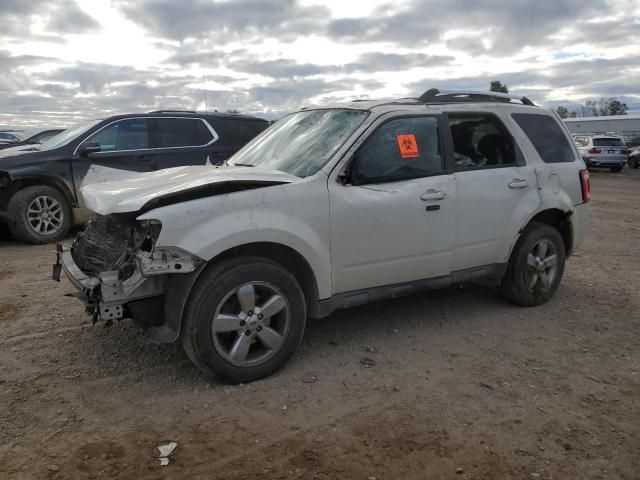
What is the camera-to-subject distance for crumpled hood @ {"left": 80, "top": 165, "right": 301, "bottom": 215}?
3516mm

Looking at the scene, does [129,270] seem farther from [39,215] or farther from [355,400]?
[39,215]

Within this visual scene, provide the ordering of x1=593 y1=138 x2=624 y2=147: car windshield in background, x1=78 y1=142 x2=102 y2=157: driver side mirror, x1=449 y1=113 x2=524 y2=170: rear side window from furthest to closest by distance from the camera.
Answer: x1=593 y1=138 x2=624 y2=147: car windshield in background, x1=78 y1=142 x2=102 y2=157: driver side mirror, x1=449 y1=113 x2=524 y2=170: rear side window

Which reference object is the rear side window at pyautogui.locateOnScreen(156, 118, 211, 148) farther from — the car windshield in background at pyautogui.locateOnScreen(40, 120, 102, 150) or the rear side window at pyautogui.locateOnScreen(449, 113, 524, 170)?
the rear side window at pyautogui.locateOnScreen(449, 113, 524, 170)

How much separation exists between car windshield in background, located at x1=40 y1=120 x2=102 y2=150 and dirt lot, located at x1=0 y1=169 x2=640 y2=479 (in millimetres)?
3325

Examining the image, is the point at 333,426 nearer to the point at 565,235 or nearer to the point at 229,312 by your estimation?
the point at 229,312

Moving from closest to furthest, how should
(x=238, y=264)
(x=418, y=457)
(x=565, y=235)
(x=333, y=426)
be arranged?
(x=418, y=457)
(x=333, y=426)
(x=238, y=264)
(x=565, y=235)

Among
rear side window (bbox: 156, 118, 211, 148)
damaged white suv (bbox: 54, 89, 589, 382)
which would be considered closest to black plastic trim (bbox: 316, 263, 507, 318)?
damaged white suv (bbox: 54, 89, 589, 382)

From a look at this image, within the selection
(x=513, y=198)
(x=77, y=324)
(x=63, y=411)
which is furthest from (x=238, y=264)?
(x=513, y=198)

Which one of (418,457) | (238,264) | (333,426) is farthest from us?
(238,264)

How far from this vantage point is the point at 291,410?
346 centimetres

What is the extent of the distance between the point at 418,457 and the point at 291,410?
84 cm

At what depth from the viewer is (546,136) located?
5.34m

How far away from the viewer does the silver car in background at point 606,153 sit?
82.8 ft

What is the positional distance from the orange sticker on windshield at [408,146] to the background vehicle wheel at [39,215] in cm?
557
